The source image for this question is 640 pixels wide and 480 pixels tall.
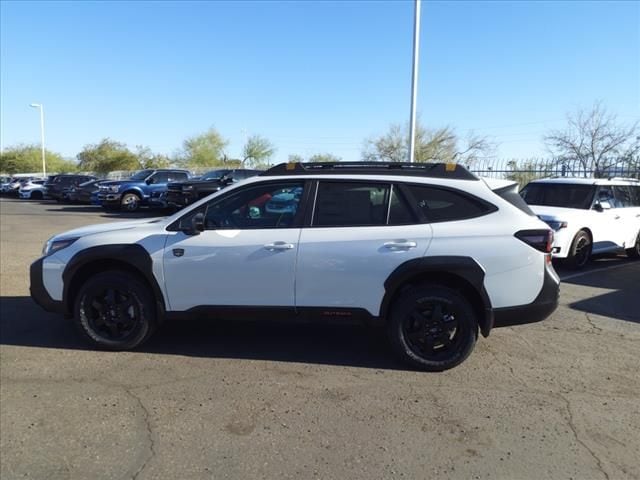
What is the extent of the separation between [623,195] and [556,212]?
2.34 meters

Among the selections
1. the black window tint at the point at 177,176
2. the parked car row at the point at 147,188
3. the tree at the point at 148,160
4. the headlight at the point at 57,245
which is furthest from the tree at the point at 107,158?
the headlight at the point at 57,245

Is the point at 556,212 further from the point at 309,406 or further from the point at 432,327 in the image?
the point at 309,406

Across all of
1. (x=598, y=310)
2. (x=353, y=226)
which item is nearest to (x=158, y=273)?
(x=353, y=226)

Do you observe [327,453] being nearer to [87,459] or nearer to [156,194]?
[87,459]

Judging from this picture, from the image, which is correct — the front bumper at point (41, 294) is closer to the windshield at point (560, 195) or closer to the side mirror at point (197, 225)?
the side mirror at point (197, 225)

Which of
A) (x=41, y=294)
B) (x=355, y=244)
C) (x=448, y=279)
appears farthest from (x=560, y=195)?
(x=41, y=294)

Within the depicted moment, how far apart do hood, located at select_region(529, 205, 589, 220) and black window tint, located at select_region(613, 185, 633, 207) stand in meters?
1.36

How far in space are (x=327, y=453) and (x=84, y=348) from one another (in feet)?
9.79

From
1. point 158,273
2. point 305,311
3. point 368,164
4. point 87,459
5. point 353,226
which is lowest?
point 87,459

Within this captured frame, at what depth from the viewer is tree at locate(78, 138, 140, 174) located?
6338cm

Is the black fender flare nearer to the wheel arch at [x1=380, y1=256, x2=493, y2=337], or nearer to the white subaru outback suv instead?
the white subaru outback suv

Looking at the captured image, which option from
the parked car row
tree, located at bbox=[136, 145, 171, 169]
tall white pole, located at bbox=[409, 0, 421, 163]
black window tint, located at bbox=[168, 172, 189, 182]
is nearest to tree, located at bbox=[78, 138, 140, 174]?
tree, located at bbox=[136, 145, 171, 169]

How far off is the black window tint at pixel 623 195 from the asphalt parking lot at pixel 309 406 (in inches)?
231

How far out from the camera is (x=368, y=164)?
505cm
